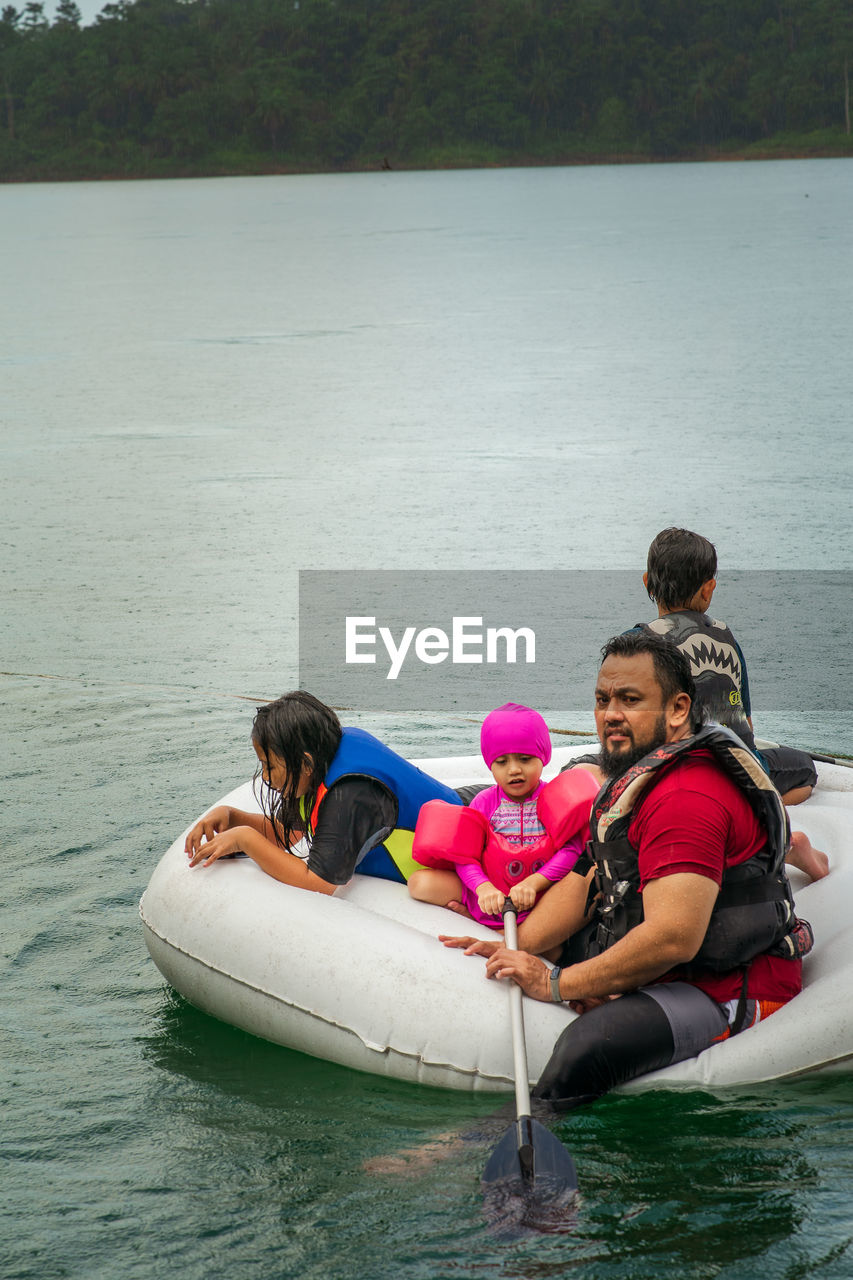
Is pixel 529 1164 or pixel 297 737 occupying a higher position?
pixel 297 737

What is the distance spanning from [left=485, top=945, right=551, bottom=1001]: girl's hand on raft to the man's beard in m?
0.43

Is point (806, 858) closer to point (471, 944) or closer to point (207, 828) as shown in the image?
point (471, 944)

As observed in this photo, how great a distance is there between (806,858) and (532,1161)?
109 cm

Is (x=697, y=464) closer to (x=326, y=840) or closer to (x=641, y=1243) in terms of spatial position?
(x=326, y=840)

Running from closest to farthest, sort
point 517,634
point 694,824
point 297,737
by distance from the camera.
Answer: point 694,824, point 297,737, point 517,634

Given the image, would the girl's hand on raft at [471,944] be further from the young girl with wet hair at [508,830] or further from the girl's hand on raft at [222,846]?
the girl's hand on raft at [222,846]

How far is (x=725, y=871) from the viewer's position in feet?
9.50

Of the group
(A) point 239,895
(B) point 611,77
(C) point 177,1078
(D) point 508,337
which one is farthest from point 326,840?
(B) point 611,77

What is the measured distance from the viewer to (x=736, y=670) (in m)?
3.60

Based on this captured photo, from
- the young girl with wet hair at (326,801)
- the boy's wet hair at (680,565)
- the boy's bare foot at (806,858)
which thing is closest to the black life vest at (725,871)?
the boy's bare foot at (806,858)

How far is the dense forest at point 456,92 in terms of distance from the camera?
81500mm

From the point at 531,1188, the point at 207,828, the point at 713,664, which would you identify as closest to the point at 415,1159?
the point at 531,1188

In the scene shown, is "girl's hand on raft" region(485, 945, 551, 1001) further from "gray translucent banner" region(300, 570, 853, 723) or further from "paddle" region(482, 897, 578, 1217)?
"gray translucent banner" region(300, 570, 853, 723)

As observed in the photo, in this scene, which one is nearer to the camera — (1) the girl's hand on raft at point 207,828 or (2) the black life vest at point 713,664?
(2) the black life vest at point 713,664
